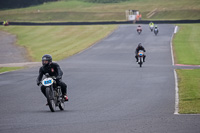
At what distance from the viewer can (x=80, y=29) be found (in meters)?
72.2

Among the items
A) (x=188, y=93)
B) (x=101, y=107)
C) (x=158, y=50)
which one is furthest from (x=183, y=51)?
(x=101, y=107)

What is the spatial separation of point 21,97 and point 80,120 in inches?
223

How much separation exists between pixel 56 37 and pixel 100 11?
47812 millimetres

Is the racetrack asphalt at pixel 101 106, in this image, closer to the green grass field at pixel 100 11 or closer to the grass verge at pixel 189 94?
the grass verge at pixel 189 94

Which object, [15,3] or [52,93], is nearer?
[52,93]

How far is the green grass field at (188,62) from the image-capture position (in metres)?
13.2

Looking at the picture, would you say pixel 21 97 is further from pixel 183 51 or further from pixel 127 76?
pixel 183 51

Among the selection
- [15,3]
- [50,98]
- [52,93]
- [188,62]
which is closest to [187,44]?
[188,62]

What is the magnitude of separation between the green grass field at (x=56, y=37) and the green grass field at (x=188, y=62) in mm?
10633

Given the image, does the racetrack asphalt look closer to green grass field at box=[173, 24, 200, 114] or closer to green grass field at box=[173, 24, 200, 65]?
green grass field at box=[173, 24, 200, 114]

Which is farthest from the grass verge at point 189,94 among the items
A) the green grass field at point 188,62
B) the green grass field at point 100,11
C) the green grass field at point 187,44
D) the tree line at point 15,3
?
the tree line at point 15,3

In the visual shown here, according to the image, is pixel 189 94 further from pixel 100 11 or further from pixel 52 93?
pixel 100 11

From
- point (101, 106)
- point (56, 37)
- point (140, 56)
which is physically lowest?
point (56, 37)

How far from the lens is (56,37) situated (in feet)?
206
